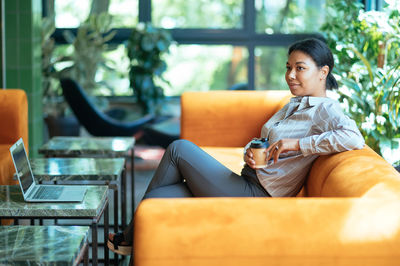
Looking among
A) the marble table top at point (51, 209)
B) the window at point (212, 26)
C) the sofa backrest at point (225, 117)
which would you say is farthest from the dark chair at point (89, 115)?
the marble table top at point (51, 209)

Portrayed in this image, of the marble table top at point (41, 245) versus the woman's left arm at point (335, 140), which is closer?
the marble table top at point (41, 245)

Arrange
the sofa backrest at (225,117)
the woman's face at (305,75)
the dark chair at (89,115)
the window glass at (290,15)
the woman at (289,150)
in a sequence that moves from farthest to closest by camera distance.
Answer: the window glass at (290,15)
the dark chair at (89,115)
the sofa backrest at (225,117)
the woman's face at (305,75)
the woman at (289,150)

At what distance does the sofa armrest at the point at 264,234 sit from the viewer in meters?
1.49

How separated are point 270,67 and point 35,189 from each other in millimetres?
4528

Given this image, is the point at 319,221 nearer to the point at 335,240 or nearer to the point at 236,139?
the point at 335,240

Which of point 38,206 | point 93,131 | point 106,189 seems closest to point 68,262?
point 38,206

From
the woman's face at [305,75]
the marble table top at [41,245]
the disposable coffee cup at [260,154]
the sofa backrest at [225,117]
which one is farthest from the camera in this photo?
the sofa backrest at [225,117]

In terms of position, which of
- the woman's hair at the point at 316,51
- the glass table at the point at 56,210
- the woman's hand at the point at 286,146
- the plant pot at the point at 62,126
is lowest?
the plant pot at the point at 62,126

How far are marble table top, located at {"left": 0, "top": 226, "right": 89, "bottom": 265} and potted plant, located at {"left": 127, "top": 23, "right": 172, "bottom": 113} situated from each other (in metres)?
4.11

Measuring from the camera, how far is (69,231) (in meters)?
1.85

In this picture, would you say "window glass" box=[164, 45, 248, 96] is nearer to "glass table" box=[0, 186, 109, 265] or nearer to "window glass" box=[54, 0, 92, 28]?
"window glass" box=[54, 0, 92, 28]

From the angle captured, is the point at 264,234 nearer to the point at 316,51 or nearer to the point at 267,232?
the point at 267,232

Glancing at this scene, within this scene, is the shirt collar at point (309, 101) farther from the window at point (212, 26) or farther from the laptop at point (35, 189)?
the window at point (212, 26)

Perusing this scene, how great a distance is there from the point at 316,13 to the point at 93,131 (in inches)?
113
